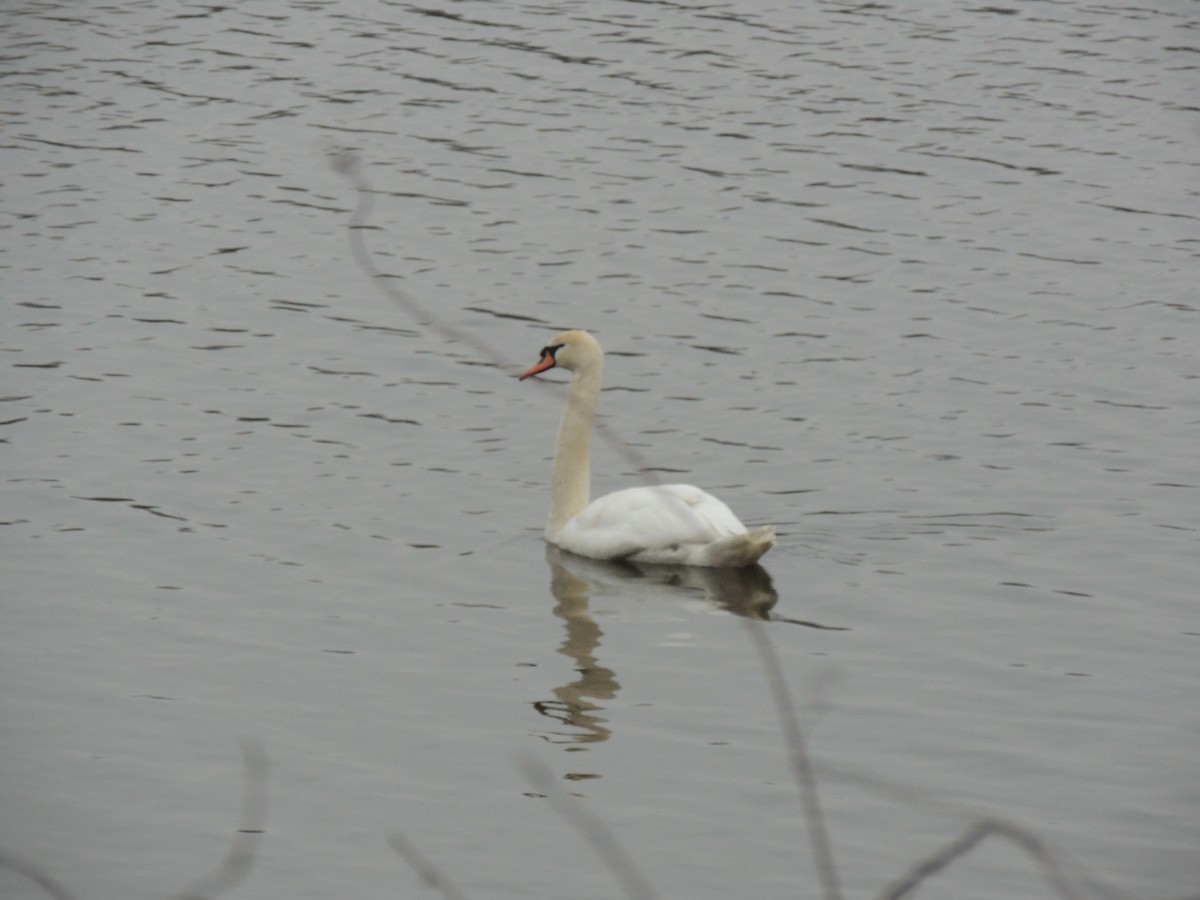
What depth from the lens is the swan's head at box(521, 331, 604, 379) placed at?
11961mm

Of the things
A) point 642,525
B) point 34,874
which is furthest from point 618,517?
point 34,874

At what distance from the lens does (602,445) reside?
13.6 m

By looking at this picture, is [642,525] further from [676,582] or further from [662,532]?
[676,582]

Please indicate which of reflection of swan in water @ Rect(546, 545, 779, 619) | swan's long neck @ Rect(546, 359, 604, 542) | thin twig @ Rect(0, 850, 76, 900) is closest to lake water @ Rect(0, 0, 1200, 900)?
reflection of swan in water @ Rect(546, 545, 779, 619)

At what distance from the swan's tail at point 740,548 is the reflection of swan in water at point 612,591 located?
5.1 inches

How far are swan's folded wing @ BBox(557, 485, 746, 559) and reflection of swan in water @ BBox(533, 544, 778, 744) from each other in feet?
0.40

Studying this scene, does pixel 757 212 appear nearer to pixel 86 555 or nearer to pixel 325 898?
pixel 86 555

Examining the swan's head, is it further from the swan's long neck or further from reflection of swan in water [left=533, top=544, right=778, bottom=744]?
reflection of swan in water [left=533, top=544, right=778, bottom=744]

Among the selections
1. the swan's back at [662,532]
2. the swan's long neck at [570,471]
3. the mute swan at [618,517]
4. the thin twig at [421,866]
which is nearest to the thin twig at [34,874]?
the thin twig at [421,866]

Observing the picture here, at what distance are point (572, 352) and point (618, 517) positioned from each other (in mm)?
1471

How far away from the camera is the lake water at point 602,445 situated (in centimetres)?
766

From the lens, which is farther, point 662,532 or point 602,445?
point 602,445

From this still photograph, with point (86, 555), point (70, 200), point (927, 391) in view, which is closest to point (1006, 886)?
point (86, 555)

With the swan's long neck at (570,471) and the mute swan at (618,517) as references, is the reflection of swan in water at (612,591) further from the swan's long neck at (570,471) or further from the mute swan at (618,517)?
the swan's long neck at (570,471)
